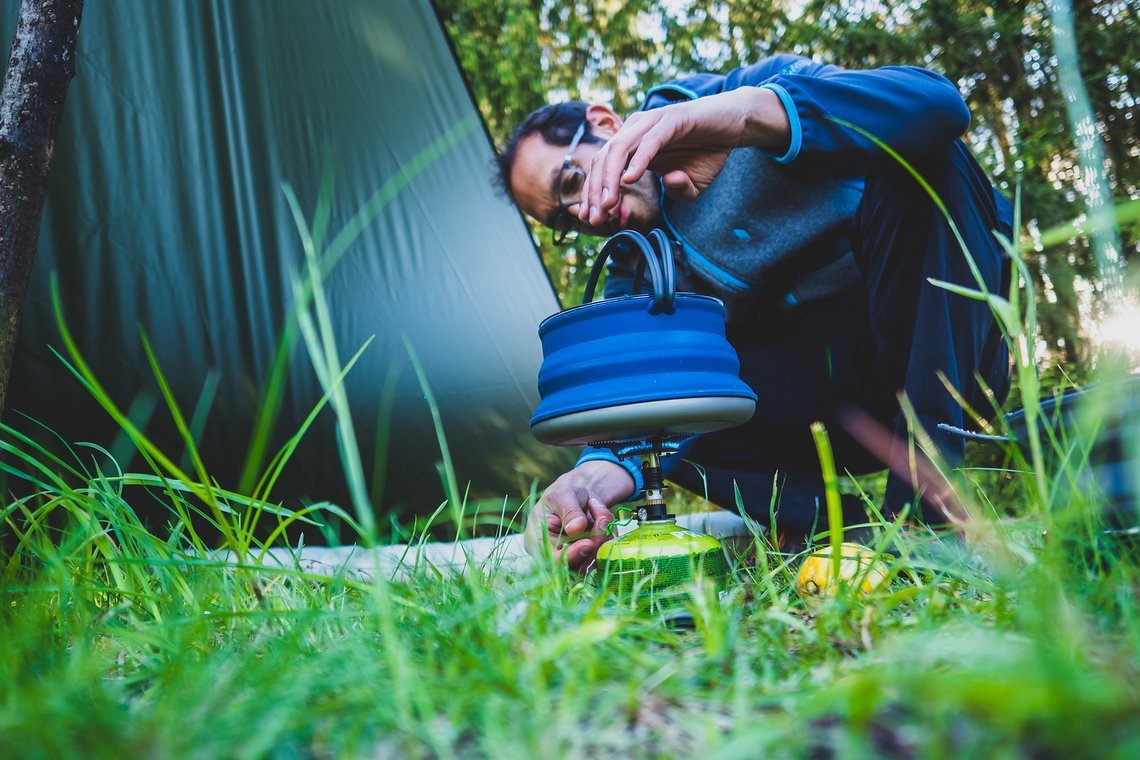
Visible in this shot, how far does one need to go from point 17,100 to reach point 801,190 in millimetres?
1257

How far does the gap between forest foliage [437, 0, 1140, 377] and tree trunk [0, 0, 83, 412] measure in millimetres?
1998

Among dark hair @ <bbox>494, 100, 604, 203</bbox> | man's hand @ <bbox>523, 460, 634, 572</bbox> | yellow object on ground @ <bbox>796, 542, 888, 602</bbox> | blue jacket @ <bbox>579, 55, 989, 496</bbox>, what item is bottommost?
man's hand @ <bbox>523, 460, 634, 572</bbox>

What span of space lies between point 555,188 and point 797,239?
607 millimetres

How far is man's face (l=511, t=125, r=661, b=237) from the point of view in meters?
1.66

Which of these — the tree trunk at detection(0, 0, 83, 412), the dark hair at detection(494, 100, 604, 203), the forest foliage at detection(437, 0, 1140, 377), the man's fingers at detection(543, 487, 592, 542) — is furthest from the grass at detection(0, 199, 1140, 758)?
the forest foliage at detection(437, 0, 1140, 377)

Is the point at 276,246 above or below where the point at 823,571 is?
above

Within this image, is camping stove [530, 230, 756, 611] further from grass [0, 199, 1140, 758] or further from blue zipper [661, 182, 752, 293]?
blue zipper [661, 182, 752, 293]

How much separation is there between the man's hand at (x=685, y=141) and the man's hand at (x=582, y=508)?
426mm

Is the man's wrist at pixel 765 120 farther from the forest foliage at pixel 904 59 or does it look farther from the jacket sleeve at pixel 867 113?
the forest foliage at pixel 904 59

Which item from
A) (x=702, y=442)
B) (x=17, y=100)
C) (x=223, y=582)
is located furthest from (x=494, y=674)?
(x=702, y=442)

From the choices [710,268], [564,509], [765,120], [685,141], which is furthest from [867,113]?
[564,509]

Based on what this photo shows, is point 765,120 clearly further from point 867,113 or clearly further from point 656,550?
point 656,550

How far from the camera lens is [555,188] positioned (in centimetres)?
182

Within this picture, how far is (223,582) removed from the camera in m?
0.71
